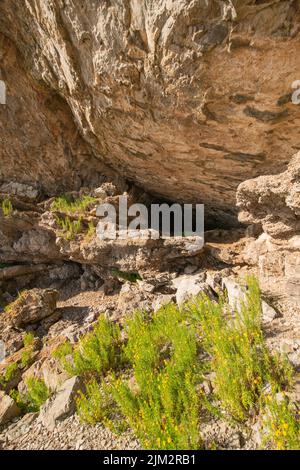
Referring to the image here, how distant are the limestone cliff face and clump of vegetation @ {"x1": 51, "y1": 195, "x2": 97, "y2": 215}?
135 cm

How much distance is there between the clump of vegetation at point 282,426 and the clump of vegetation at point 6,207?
7712 mm

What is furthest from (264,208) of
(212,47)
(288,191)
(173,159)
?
(212,47)

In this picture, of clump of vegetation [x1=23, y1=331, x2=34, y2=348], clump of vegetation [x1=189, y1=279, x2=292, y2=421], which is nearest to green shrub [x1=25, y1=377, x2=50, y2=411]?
clump of vegetation [x1=23, y1=331, x2=34, y2=348]

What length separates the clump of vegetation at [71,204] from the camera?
8.00m

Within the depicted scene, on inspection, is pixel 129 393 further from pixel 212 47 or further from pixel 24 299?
pixel 212 47

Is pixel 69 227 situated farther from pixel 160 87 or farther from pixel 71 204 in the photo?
pixel 160 87

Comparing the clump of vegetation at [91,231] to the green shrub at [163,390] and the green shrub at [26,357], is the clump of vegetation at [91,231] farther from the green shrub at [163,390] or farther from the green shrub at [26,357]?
the green shrub at [163,390]

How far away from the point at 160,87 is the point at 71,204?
482 centimetres

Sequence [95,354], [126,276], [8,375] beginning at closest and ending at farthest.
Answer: [95,354] < [8,375] < [126,276]

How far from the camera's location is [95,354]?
12.8 ft

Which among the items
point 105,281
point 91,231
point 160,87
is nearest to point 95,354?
point 105,281

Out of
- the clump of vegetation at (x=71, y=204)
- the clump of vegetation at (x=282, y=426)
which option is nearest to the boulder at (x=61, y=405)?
the clump of vegetation at (x=282, y=426)

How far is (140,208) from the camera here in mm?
8508

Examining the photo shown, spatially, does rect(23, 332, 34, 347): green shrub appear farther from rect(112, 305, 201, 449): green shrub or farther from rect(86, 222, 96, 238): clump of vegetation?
rect(86, 222, 96, 238): clump of vegetation
